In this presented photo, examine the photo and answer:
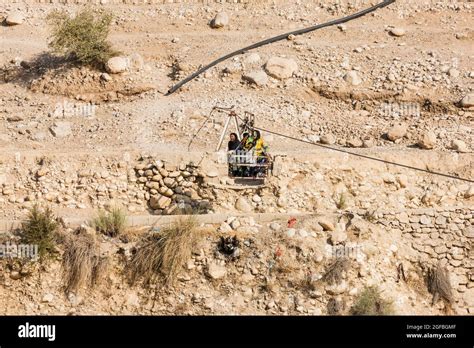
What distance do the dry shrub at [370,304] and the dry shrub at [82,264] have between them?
4.12m

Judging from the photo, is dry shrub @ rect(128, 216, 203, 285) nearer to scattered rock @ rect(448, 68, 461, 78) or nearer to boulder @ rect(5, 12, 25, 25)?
scattered rock @ rect(448, 68, 461, 78)

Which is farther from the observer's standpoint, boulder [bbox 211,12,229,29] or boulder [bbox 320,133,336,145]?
boulder [bbox 211,12,229,29]

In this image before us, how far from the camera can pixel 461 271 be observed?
14797mm

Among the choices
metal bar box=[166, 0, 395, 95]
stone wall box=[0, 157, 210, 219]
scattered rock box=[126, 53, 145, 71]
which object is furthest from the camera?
scattered rock box=[126, 53, 145, 71]

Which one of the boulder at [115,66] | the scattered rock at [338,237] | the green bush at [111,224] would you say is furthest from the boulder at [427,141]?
the boulder at [115,66]

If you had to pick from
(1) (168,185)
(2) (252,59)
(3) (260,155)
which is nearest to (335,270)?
(3) (260,155)

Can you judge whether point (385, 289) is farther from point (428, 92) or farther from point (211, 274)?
point (428, 92)

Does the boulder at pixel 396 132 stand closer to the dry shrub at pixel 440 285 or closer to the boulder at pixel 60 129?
the dry shrub at pixel 440 285

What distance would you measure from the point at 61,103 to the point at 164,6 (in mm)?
4278

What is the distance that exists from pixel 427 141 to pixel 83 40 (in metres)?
7.68

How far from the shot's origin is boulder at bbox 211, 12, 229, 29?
802 inches

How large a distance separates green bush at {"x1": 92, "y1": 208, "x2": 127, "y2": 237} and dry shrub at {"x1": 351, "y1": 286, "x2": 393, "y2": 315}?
4.07 metres

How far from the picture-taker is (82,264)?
1374cm

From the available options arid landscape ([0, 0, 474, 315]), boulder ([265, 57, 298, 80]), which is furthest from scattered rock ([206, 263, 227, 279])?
boulder ([265, 57, 298, 80])
